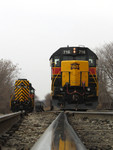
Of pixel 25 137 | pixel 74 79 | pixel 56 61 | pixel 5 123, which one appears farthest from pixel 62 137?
pixel 56 61

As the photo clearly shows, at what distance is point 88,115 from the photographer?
880cm

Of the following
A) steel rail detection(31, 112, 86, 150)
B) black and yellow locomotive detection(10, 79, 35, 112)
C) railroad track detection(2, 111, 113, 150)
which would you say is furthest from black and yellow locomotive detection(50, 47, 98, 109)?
steel rail detection(31, 112, 86, 150)

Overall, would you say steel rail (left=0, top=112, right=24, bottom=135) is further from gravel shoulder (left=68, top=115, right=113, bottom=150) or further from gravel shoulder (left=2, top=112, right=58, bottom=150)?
gravel shoulder (left=68, top=115, right=113, bottom=150)

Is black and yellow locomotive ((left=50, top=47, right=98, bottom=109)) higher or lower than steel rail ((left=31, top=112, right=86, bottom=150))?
higher

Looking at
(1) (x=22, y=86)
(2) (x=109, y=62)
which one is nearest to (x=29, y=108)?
(1) (x=22, y=86)

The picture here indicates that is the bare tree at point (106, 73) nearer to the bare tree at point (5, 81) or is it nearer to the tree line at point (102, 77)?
the tree line at point (102, 77)

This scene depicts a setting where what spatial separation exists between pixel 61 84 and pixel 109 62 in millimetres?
25910

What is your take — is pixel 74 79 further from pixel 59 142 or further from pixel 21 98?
→ pixel 59 142

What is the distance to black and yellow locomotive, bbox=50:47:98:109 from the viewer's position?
1265 cm

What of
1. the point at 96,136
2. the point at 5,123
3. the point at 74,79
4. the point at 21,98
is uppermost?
the point at 74,79

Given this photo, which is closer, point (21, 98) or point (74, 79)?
point (74, 79)

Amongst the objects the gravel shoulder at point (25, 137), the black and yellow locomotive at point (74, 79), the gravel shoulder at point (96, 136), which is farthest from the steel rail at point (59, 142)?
the black and yellow locomotive at point (74, 79)

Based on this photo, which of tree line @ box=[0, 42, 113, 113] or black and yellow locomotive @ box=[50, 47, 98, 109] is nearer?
black and yellow locomotive @ box=[50, 47, 98, 109]

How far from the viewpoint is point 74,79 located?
13.1m
